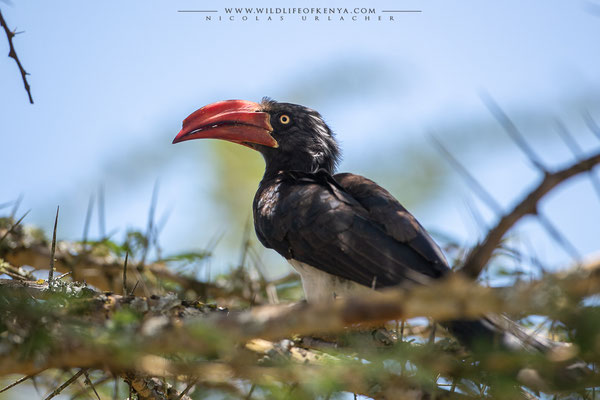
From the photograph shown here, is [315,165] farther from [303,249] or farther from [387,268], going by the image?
[387,268]

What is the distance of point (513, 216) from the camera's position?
68.7 inches

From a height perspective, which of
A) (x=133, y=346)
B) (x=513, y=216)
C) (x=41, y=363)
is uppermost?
(x=513, y=216)

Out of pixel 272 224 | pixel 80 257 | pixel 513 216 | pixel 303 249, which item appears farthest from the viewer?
pixel 80 257

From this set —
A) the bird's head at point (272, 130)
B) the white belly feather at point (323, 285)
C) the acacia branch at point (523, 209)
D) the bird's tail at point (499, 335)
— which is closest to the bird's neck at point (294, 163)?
the bird's head at point (272, 130)

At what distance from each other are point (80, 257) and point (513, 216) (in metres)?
4.03

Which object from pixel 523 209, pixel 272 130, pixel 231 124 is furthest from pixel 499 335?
pixel 231 124

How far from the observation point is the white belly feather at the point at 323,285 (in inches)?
164

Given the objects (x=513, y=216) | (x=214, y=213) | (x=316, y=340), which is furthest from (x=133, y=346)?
(x=214, y=213)

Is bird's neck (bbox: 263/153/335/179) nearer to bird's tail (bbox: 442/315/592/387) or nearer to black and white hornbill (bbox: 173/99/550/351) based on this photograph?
black and white hornbill (bbox: 173/99/550/351)

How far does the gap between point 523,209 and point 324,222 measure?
2379 mm

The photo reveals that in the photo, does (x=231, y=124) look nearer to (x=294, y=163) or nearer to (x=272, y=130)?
(x=272, y=130)

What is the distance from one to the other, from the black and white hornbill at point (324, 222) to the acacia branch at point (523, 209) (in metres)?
0.99

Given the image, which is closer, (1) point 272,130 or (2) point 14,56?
(2) point 14,56

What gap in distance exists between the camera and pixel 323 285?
425 cm
